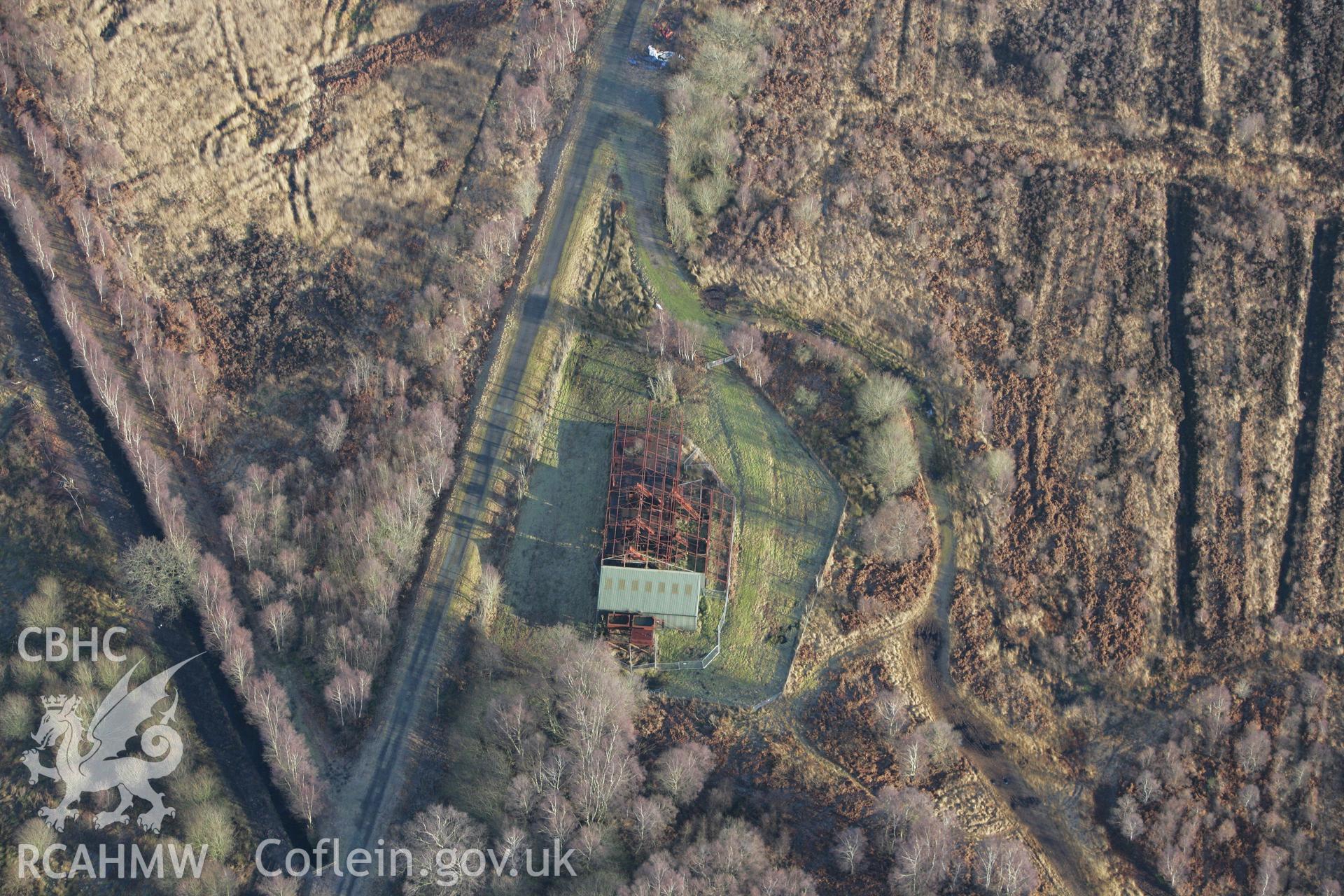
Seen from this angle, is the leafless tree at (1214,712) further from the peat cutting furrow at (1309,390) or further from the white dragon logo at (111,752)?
the white dragon logo at (111,752)

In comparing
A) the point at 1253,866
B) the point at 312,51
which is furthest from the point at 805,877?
the point at 312,51

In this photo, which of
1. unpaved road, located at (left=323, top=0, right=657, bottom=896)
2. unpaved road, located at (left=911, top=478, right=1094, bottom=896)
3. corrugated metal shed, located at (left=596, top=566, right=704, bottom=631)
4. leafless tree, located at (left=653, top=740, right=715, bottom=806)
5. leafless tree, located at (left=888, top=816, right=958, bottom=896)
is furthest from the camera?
corrugated metal shed, located at (left=596, top=566, right=704, bottom=631)

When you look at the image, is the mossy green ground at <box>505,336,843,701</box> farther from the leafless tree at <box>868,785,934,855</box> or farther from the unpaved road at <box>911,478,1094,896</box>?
the leafless tree at <box>868,785,934,855</box>

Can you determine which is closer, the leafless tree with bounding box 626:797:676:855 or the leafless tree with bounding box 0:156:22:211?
the leafless tree with bounding box 626:797:676:855

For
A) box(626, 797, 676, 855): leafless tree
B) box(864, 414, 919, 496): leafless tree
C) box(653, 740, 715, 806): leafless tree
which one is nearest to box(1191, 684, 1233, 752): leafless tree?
box(864, 414, 919, 496): leafless tree

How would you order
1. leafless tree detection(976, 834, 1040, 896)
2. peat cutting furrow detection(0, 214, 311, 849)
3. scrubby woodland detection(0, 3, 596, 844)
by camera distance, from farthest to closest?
1. scrubby woodland detection(0, 3, 596, 844)
2. peat cutting furrow detection(0, 214, 311, 849)
3. leafless tree detection(976, 834, 1040, 896)

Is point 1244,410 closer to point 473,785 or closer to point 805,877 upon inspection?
point 805,877

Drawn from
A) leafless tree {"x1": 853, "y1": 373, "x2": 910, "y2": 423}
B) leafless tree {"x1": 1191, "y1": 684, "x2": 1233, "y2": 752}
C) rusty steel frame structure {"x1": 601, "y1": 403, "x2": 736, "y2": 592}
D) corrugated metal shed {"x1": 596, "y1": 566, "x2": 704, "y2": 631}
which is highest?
leafless tree {"x1": 853, "y1": 373, "x2": 910, "y2": 423}

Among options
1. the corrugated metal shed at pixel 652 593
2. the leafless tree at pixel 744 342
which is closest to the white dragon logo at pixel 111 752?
the corrugated metal shed at pixel 652 593

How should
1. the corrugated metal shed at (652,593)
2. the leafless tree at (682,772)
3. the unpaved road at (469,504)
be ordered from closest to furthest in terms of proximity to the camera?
the leafless tree at (682,772) < the unpaved road at (469,504) < the corrugated metal shed at (652,593)
